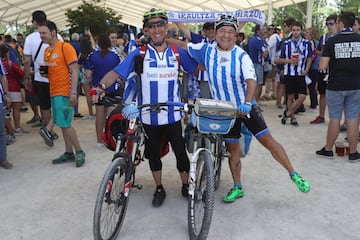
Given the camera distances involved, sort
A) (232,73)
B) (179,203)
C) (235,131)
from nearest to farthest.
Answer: (232,73) → (235,131) → (179,203)

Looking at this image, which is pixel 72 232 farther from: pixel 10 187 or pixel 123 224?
pixel 10 187

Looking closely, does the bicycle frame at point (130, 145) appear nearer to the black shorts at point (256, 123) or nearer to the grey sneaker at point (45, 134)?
the black shorts at point (256, 123)

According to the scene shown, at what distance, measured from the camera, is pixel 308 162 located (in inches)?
187

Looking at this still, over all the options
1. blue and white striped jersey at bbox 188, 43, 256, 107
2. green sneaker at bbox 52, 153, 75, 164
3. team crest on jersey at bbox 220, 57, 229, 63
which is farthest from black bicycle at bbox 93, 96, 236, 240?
green sneaker at bbox 52, 153, 75, 164

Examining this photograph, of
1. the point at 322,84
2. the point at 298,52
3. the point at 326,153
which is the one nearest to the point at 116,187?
the point at 326,153

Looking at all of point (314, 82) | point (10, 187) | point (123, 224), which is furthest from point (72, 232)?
point (314, 82)

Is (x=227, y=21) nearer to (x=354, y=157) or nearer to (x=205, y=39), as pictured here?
(x=205, y=39)

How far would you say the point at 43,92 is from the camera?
17.3 feet

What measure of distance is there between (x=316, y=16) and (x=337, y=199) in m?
27.2

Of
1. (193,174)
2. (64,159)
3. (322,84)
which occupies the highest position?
(322,84)

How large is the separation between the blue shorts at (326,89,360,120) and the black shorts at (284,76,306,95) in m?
1.82

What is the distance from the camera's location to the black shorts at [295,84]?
6.60 m

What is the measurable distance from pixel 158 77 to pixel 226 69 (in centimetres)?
61

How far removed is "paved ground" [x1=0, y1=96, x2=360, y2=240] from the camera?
300 centimetres
